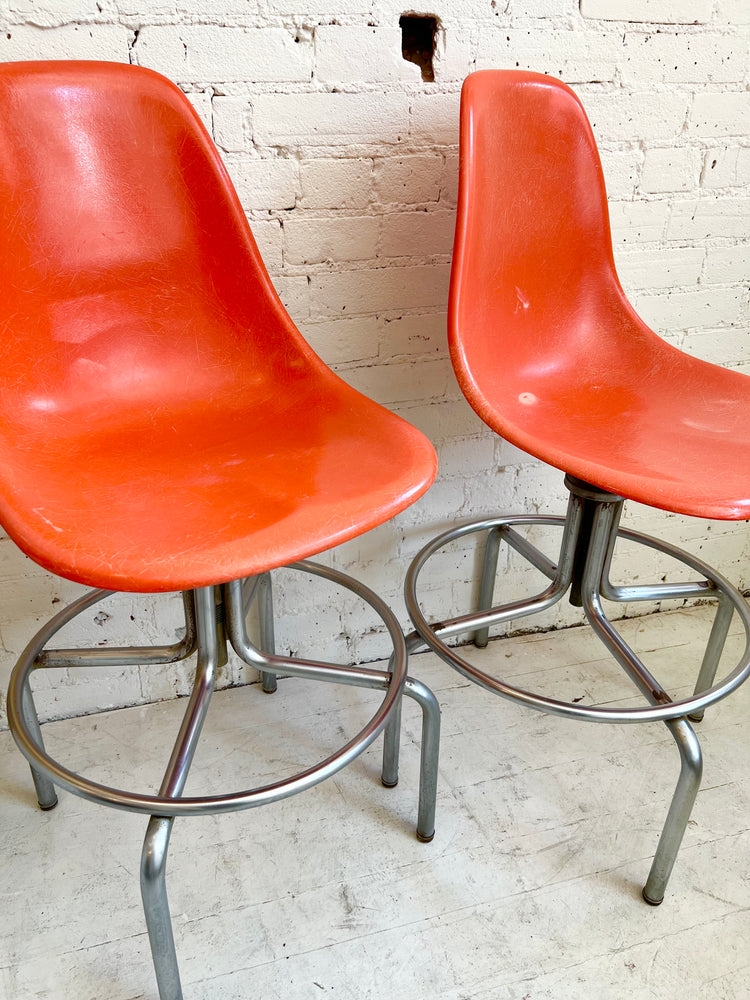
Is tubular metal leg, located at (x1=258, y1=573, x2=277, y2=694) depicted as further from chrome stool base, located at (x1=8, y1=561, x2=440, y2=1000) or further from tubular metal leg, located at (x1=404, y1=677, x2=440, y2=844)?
tubular metal leg, located at (x1=404, y1=677, x2=440, y2=844)

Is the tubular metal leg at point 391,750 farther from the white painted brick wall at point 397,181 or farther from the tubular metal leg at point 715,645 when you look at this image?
the tubular metal leg at point 715,645

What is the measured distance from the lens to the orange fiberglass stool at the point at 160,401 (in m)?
0.88

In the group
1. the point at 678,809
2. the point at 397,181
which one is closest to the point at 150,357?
the point at 397,181

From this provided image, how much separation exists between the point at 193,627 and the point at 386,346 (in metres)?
0.60

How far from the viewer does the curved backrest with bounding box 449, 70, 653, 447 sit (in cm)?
114

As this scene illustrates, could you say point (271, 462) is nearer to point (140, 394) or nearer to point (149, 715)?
point (140, 394)

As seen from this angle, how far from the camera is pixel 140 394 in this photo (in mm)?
1119

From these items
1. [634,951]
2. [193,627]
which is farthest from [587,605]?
[193,627]


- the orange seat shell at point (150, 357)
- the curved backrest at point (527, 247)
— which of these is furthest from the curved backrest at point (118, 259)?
the curved backrest at point (527, 247)

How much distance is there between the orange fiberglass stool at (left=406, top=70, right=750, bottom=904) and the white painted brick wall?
150 mm

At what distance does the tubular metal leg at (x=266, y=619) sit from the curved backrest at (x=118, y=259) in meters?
0.41

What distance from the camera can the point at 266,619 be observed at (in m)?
1.45

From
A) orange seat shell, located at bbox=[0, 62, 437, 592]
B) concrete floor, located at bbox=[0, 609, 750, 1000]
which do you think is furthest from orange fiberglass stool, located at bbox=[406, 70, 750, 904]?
orange seat shell, located at bbox=[0, 62, 437, 592]

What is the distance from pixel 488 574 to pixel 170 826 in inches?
34.4
